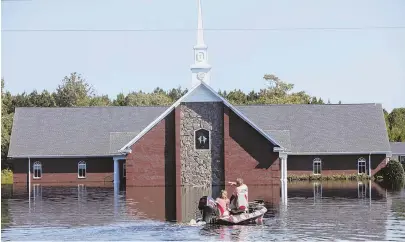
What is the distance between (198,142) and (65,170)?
13212mm

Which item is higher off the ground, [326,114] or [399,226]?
[326,114]

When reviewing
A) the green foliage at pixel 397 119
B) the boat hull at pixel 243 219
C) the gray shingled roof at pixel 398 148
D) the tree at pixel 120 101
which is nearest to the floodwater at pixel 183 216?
the boat hull at pixel 243 219

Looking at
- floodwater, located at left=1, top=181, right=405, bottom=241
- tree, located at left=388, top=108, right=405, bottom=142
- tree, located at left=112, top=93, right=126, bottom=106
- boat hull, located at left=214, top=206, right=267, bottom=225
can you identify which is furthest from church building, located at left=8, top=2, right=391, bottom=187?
tree, located at left=112, top=93, right=126, bottom=106

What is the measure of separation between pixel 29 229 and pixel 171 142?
2642 centimetres

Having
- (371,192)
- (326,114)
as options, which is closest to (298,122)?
(326,114)

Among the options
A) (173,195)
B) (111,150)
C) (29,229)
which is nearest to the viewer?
(29,229)

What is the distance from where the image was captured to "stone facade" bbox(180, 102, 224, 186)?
170 ft

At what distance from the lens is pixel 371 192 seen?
43.8m

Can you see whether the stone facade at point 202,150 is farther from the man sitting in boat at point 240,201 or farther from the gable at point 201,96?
the man sitting in boat at point 240,201

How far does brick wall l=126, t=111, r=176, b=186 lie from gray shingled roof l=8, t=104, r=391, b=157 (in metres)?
5.68

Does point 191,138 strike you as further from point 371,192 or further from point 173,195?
point 371,192

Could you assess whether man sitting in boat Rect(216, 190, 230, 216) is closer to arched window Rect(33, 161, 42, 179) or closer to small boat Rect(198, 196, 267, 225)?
small boat Rect(198, 196, 267, 225)

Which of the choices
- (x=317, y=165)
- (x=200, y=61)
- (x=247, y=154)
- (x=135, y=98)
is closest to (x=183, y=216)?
(x=247, y=154)

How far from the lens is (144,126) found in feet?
209
